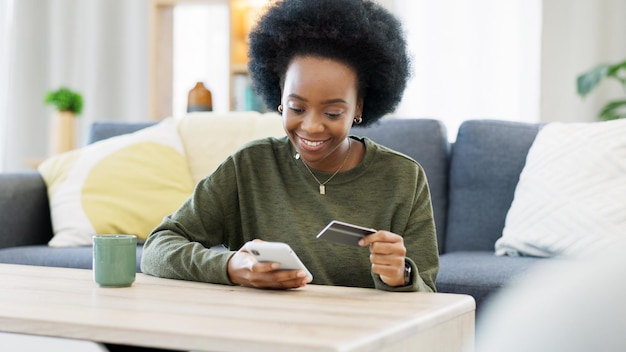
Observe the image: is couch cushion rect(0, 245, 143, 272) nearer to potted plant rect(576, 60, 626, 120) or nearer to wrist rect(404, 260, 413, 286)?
wrist rect(404, 260, 413, 286)

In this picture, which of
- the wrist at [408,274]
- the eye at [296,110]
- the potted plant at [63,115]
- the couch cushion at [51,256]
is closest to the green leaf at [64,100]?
the potted plant at [63,115]

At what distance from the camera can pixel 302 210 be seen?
1.72 meters

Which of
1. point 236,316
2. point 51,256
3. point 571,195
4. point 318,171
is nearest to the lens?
point 236,316

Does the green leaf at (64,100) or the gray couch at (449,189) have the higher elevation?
the green leaf at (64,100)

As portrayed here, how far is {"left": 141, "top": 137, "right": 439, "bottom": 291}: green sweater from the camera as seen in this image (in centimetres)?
166

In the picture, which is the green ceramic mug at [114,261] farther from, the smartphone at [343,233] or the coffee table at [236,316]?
the smartphone at [343,233]

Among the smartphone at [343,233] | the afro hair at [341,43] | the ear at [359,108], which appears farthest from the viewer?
the ear at [359,108]

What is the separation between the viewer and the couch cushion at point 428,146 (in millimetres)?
2707

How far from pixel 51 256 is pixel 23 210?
0.31 meters

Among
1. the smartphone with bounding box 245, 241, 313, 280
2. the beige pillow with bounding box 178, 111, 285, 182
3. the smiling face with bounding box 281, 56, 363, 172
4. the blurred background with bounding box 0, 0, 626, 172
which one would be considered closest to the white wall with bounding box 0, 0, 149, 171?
the blurred background with bounding box 0, 0, 626, 172

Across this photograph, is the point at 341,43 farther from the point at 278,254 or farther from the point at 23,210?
the point at 23,210

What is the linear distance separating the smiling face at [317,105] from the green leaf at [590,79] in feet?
7.90

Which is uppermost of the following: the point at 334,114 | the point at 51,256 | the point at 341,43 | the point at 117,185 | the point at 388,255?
the point at 341,43

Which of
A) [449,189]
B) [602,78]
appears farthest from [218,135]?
[602,78]
